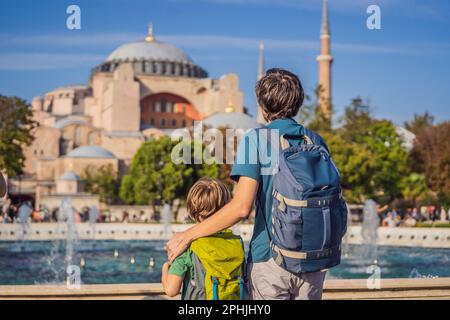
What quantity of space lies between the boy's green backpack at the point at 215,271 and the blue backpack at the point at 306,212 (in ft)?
0.71

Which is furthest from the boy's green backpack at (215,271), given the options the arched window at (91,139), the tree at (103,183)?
the arched window at (91,139)

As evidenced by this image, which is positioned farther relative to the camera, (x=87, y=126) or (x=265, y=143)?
(x=87, y=126)

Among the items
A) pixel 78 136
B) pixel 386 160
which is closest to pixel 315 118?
pixel 386 160

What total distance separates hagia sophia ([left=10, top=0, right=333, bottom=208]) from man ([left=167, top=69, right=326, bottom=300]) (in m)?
33.8

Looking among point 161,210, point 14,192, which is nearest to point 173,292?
point 161,210

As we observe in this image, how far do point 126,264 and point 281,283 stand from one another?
1153 cm

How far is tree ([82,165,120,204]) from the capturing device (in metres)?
39.0

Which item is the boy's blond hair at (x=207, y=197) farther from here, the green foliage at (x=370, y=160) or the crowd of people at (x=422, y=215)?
the green foliage at (x=370, y=160)

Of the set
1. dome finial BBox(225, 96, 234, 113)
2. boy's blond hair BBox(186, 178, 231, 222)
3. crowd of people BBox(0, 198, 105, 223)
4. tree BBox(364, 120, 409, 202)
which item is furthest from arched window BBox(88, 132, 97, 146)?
boy's blond hair BBox(186, 178, 231, 222)

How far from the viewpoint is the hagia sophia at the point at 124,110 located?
146 ft

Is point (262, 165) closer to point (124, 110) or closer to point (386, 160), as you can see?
point (386, 160)

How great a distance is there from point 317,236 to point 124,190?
33205mm
